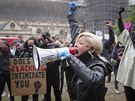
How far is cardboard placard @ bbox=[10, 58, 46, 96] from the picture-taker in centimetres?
841

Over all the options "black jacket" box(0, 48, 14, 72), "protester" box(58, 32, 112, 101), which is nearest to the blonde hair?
"protester" box(58, 32, 112, 101)

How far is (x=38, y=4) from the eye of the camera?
84.1 metres

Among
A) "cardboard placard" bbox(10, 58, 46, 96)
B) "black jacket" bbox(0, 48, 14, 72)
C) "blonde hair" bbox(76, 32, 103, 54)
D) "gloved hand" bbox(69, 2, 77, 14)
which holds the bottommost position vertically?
"cardboard placard" bbox(10, 58, 46, 96)

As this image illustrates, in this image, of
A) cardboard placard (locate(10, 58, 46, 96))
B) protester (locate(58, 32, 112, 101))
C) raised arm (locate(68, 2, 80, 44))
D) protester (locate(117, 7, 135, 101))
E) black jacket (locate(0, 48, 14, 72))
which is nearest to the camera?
protester (locate(58, 32, 112, 101))

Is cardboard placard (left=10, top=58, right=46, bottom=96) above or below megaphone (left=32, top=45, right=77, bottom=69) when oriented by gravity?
below

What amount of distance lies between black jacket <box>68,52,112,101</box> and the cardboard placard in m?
4.59

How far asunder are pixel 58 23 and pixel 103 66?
80367 millimetres

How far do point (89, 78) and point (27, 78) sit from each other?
5196mm

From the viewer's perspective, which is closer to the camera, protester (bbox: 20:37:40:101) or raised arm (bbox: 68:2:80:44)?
raised arm (bbox: 68:2:80:44)

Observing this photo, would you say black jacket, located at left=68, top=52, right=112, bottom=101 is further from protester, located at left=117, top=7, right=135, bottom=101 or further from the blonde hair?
protester, located at left=117, top=7, right=135, bottom=101

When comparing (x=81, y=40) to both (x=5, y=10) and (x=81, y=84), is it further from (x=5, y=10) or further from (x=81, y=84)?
(x=5, y=10)

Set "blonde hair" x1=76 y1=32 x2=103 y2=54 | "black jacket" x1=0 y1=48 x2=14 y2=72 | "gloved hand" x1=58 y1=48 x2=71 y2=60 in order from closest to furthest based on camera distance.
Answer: "gloved hand" x1=58 y1=48 x2=71 y2=60 → "blonde hair" x1=76 y1=32 x2=103 y2=54 → "black jacket" x1=0 y1=48 x2=14 y2=72

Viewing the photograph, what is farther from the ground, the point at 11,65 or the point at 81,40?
the point at 81,40

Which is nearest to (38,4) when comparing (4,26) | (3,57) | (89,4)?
(4,26)
